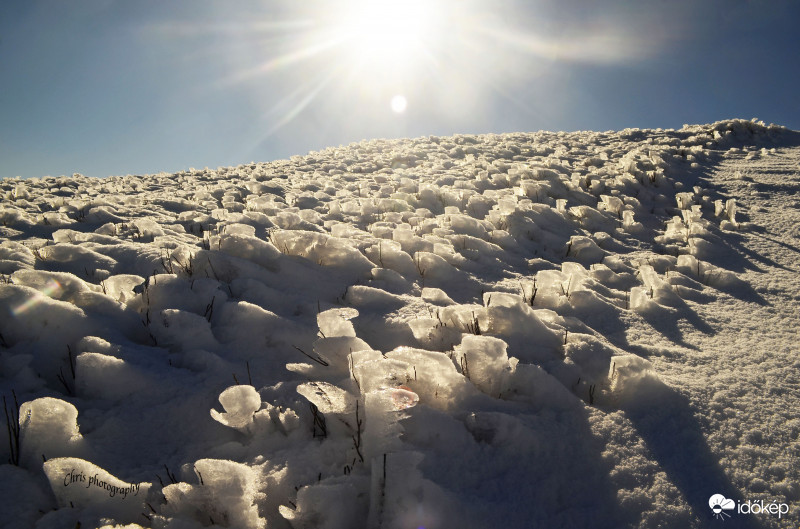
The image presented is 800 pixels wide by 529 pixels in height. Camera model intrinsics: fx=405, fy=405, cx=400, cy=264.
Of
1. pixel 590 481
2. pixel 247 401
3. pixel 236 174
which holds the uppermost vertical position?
pixel 236 174

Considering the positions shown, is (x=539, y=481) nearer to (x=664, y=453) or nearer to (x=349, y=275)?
(x=664, y=453)

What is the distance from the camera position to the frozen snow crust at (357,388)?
1.17 meters

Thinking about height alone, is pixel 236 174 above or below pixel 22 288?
above

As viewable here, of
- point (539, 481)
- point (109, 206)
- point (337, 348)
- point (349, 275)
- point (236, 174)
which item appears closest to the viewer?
point (539, 481)

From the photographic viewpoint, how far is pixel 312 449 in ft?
4.45

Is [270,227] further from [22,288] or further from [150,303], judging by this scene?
[22,288]

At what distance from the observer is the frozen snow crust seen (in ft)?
3.85

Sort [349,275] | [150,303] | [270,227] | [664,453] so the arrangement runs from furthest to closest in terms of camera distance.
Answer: [270,227] < [349,275] < [150,303] < [664,453]

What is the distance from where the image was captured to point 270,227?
3.74 m

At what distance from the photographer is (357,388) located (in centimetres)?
157

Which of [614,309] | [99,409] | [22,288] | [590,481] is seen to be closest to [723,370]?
[614,309]

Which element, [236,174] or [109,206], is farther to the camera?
[236,174]

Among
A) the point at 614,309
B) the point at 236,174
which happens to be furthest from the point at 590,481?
the point at 236,174

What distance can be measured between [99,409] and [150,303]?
76cm
